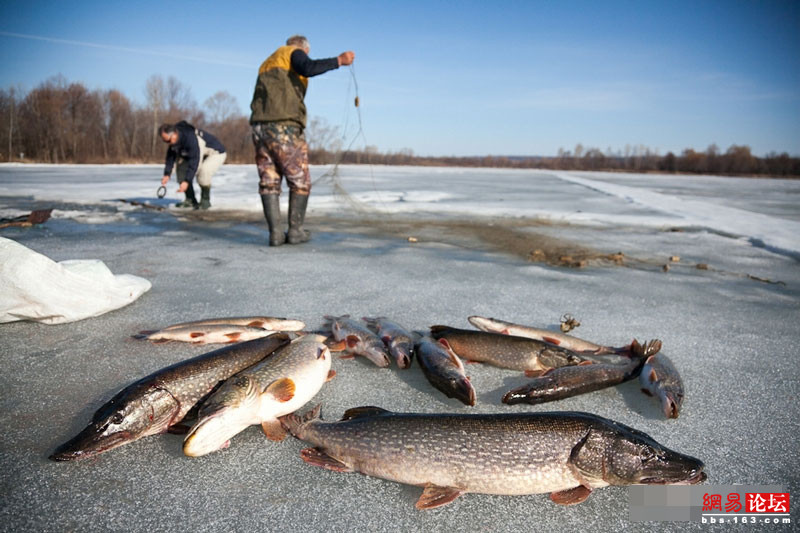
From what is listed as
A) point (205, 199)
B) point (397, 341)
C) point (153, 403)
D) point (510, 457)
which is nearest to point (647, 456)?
point (510, 457)

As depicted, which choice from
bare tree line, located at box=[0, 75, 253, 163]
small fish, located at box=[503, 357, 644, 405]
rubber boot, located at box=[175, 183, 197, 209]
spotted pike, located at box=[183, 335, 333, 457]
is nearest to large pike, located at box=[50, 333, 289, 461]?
spotted pike, located at box=[183, 335, 333, 457]

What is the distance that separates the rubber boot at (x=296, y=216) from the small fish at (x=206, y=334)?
347cm

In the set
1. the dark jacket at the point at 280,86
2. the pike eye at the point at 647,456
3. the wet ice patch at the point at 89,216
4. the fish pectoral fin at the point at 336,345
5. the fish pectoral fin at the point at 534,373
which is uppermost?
the dark jacket at the point at 280,86

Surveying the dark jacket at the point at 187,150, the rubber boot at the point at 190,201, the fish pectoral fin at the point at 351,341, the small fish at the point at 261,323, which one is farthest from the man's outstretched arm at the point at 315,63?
the rubber boot at the point at 190,201

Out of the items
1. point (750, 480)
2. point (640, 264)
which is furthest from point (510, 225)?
point (750, 480)

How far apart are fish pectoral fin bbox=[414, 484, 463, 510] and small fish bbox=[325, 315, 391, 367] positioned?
1.09 m

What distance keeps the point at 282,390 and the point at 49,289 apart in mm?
2291

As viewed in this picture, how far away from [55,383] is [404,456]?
206 centimetres

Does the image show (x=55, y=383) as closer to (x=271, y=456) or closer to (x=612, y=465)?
(x=271, y=456)

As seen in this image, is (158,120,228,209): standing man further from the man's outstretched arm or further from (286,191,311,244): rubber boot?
the man's outstretched arm

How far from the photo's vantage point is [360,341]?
9.55 ft

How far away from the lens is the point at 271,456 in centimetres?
200

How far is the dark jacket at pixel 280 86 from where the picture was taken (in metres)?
5.83

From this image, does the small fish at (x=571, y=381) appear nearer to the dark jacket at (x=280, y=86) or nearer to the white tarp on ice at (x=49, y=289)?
the white tarp on ice at (x=49, y=289)
